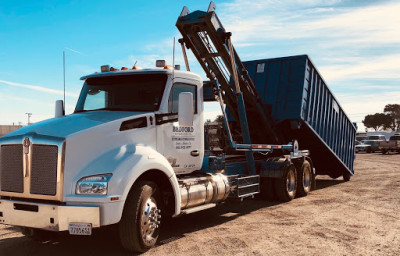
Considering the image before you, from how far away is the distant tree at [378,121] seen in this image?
341 feet

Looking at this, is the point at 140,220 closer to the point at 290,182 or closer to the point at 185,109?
the point at 185,109

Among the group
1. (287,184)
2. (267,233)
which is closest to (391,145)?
(287,184)

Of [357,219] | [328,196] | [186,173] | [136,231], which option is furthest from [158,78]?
[328,196]

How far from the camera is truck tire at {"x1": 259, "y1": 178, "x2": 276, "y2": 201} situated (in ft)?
36.7

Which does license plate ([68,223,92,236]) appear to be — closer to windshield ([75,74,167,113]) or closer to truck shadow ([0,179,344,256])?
truck shadow ([0,179,344,256])

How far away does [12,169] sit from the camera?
595 centimetres

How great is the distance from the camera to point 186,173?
25.1 ft

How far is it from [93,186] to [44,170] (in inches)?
27.8

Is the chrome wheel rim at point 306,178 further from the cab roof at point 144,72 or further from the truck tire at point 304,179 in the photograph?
the cab roof at point 144,72

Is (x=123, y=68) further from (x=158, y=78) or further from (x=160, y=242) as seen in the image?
(x=160, y=242)

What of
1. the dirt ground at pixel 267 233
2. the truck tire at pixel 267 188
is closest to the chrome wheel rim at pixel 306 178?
the dirt ground at pixel 267 233

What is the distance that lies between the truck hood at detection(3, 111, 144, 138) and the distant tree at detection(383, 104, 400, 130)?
350ft

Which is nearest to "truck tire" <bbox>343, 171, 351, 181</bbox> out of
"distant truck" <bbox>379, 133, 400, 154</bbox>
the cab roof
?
the cab roof

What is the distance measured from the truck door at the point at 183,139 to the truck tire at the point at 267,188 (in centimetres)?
387
